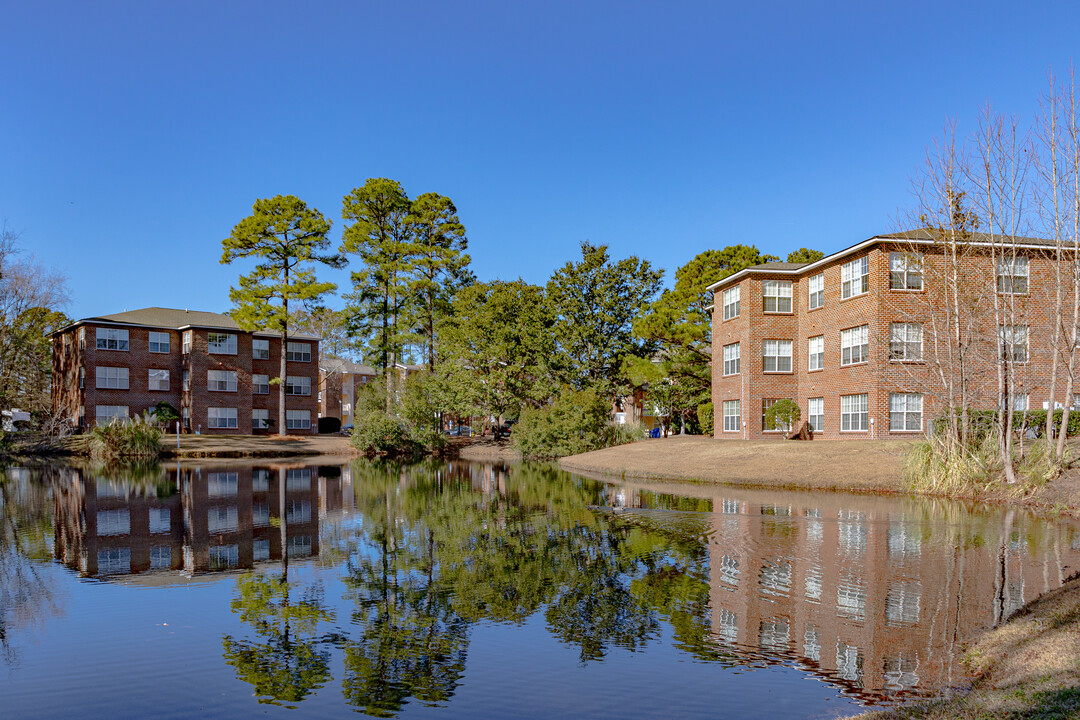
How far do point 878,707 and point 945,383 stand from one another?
21.0m

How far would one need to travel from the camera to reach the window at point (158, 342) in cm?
6328

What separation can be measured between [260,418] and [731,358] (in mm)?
42609

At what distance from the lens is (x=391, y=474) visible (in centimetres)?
3766

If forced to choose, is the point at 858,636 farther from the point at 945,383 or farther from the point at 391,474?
the point at 391,474

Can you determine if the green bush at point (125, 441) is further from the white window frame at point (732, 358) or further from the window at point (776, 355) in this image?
the window at point (776, 355)

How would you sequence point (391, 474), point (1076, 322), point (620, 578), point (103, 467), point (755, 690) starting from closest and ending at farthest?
point (755, 690)
point (620, 578)
point (1076, 322)
point (391, 474)
point (103, 467)

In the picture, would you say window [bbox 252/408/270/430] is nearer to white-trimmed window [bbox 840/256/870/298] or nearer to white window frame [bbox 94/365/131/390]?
white window frame [bbox 94/365/131/390]

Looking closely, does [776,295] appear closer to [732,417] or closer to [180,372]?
[732,417]

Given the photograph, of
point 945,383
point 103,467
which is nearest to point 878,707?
point 945,383

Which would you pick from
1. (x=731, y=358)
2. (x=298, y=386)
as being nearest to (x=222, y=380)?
(x=298, y=386)

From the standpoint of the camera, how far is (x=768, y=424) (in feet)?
133

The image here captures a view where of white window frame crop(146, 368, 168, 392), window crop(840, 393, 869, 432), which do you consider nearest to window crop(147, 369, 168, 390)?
white window frame crop(146, 368, 168, 392)

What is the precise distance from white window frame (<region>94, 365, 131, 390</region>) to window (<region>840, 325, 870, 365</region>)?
53082 mm

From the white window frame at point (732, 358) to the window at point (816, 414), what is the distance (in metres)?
4.31
